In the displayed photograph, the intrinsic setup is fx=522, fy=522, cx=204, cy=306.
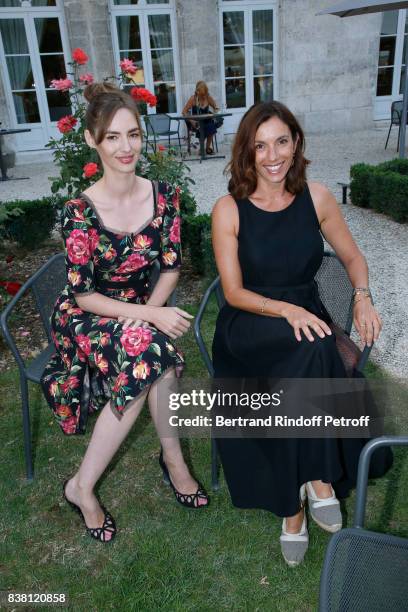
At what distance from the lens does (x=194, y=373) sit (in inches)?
134

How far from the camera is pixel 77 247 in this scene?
2.18 metres

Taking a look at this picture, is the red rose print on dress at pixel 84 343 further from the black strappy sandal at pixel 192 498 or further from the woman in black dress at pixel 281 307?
the black strappy sandal at pixel 192 498

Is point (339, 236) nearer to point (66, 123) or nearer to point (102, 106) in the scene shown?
point (102, 106)

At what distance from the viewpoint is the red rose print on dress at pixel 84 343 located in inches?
86.0

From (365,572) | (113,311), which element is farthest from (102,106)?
(365,572)

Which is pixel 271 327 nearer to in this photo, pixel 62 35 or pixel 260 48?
pixel 62 35

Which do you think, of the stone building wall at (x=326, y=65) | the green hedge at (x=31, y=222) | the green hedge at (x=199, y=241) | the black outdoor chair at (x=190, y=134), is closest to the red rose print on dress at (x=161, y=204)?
the green hedge at (x=199, y=241)

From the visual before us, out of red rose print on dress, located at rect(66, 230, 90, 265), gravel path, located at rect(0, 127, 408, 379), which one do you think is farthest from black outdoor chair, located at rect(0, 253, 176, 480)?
gravel path, located at rect(0, 127, 408, 379)

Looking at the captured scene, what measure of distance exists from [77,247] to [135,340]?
469mm

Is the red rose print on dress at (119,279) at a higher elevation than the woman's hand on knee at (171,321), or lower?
higher

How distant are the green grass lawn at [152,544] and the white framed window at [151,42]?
11130mm

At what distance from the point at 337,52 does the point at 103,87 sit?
12219 mm

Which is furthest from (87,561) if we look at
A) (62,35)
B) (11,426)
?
(62,35)

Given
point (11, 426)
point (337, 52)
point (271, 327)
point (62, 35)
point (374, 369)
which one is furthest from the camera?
point (337, 52)
